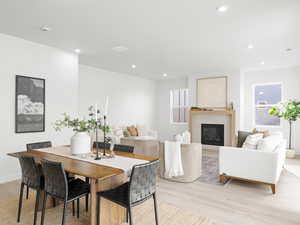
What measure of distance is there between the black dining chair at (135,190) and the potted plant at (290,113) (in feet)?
17.2

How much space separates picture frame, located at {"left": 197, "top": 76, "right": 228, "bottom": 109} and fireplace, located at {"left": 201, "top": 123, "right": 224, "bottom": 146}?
690 millimetres

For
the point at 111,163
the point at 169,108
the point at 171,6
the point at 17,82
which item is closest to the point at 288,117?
the point at 169,108

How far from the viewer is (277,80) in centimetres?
612

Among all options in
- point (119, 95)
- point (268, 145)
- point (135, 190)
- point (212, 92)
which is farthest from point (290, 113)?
point (135, 190)

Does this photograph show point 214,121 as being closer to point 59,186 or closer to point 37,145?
point 37,145

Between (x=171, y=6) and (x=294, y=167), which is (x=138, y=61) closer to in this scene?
(x=171, y=6)

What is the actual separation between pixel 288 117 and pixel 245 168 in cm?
337

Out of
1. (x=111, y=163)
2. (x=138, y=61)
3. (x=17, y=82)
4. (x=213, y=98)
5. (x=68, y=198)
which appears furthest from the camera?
(x=213, y=98)

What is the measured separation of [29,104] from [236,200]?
13.2 ft

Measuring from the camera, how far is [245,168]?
333 cm

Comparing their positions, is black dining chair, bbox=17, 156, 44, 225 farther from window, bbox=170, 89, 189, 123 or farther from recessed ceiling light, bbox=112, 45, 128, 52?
window, bbox=170, 89, 189, 123

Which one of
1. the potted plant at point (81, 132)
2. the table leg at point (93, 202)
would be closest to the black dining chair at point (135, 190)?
the table leg at point (93, 202)

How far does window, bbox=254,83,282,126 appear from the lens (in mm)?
6188

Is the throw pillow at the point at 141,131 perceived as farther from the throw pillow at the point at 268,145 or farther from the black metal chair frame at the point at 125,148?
the throw pillow at the point at 268,145
